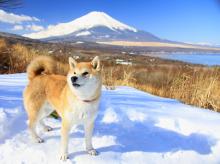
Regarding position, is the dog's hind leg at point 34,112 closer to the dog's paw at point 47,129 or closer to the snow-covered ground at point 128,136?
the snow-covered ground at point 128,136

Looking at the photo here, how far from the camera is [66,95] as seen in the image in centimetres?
450

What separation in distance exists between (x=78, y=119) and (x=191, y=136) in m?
1.89

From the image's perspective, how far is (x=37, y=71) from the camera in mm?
5277

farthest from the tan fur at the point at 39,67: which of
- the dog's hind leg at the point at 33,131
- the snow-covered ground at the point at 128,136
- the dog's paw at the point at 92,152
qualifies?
the dog's paw at the point at 92,152

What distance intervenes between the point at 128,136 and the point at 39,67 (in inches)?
61.7

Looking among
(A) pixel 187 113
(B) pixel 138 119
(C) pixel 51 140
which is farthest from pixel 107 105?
(C) pixel 51 140

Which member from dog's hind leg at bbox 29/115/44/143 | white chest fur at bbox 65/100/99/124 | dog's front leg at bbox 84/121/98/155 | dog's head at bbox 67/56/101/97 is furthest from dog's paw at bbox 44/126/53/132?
dog's head at bbox 67/56/101/97

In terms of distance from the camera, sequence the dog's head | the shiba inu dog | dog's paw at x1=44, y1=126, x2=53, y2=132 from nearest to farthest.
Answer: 1. the dog's head
2. the shiba inu dog
3. dog's paw at x1=44, y1=126, x2=53, y2=132

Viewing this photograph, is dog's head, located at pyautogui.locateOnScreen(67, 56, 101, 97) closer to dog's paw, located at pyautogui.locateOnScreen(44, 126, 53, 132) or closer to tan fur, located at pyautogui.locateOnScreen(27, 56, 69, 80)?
tan fur, located at pyautogui.locateOnScreen(27, 56, 69, 80)

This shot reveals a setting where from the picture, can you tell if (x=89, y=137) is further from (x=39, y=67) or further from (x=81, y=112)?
(x=39, y=67)

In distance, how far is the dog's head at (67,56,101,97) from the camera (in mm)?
4117

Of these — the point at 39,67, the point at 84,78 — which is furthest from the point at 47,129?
the point at 84,78

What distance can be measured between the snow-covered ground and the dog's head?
87cm

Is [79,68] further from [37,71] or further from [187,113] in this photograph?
[187,113]
